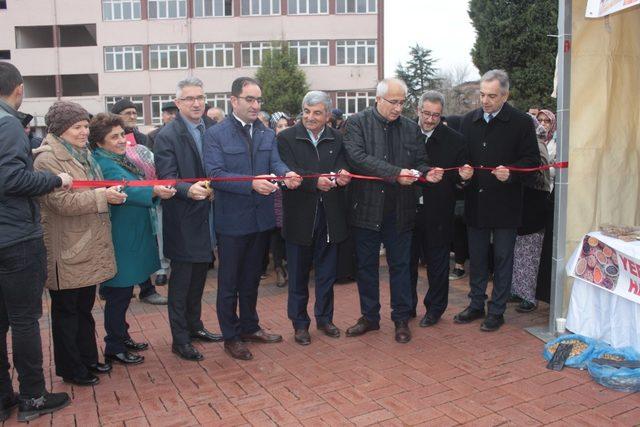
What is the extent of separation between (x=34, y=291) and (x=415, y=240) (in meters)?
3.37

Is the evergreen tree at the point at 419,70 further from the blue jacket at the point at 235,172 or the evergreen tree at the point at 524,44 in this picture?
the blue jacket at the point at 235,172

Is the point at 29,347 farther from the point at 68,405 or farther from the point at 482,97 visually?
the point at 482,97

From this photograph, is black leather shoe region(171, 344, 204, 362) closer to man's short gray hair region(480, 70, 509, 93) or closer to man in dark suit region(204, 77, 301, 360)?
man in dark suit region(204, 77, 301, 360)

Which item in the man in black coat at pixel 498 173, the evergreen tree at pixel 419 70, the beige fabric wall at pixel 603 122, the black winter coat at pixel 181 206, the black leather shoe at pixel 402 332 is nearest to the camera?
the black winter coat at pixel 181 206

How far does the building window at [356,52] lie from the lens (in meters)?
38.1

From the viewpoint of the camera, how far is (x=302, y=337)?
5.02 meters

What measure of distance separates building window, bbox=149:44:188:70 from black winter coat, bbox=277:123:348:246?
3627 centimetres

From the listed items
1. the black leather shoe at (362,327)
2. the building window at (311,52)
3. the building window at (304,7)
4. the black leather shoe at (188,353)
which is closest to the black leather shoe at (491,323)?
the black leather shoe at (362,327)

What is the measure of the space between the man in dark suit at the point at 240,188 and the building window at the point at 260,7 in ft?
119

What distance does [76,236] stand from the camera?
154 inches

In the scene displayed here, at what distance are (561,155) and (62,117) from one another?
397 cm

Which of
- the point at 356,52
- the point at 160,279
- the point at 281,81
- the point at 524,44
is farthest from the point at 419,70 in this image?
the point at 160,279

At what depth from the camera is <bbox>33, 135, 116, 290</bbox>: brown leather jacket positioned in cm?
376

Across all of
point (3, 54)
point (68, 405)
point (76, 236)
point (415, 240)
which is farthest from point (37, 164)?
point (3, 54)
